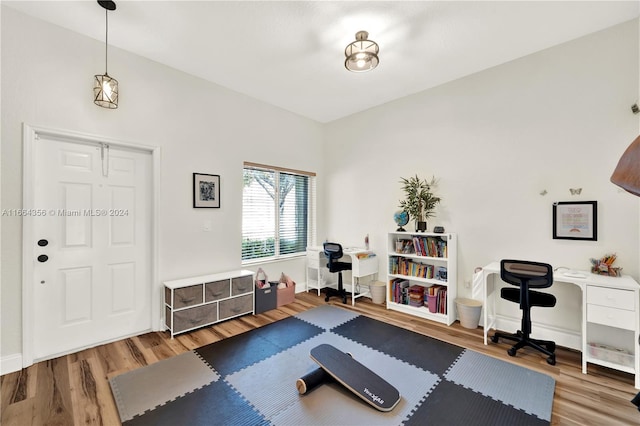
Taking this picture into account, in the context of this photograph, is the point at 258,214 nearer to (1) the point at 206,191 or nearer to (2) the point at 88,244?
(1) the point at 206,191

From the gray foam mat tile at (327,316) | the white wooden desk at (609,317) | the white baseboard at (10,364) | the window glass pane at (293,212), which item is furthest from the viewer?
the window glass pane at (293,212)

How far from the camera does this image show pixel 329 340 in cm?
312

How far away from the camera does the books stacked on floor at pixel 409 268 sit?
150 inches

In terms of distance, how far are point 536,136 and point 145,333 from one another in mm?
4917

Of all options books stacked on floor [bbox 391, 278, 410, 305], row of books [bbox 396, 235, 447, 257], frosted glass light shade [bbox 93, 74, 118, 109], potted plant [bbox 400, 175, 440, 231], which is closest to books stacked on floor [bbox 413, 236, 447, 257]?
row of books [bbox 396, 235, 447, 257]

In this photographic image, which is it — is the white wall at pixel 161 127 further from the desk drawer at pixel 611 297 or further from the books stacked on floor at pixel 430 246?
the desk drawer at pixel 611 297

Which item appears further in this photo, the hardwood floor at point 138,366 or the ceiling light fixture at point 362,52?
the ceiling light fixture at point 362,52

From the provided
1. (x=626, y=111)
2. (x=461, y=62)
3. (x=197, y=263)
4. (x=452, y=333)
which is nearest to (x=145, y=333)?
(x=197, y=263)

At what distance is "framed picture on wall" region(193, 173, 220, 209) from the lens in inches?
143

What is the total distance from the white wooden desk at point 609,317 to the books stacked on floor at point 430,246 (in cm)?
116

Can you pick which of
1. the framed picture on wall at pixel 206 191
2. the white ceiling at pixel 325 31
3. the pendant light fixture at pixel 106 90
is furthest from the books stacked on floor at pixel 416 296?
the pendant light fixture at pixel 106 90

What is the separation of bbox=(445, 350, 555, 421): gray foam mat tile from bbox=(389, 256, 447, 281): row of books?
1.16 m

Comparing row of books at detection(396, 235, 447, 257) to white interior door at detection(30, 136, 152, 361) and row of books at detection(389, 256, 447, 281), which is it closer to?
row of books at detection(389, 256, 447, 281)

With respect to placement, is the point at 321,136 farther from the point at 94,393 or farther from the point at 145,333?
the point at 94,393
